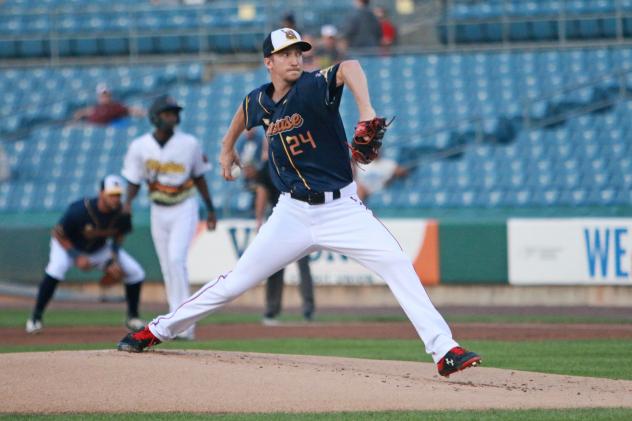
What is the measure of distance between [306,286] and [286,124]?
5.55 meters

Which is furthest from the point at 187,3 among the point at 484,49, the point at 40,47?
the point at 484,49

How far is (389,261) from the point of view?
273 inches

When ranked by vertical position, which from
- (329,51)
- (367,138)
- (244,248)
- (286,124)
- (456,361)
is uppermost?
(329,51)

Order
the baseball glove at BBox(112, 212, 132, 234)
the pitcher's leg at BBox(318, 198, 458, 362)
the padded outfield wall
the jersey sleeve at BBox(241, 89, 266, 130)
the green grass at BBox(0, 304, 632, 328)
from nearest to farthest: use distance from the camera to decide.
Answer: the pitcher's leg at BBox(318, 198, 458, 362) → the jersey sleeve at BBox(241, 89, 266, 130) → the baseball glove at BBox(112, 212, 132, 234) → the green grass at BBox(0, 304, 632, 328) → the padded outfield wall

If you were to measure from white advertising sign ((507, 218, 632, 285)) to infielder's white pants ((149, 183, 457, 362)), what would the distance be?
7.34 m

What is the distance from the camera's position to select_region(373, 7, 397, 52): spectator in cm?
1944

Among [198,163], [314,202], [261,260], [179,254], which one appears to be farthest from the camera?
[198,163]

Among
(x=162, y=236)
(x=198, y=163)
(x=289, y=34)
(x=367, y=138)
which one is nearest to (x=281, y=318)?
(x=162, y=236)

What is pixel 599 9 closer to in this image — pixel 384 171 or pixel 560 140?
pixel 560 140

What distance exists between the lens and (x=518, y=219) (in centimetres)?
1438

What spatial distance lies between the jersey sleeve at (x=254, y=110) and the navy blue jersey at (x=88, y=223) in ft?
14.9

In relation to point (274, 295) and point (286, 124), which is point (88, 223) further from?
point (286, 124)

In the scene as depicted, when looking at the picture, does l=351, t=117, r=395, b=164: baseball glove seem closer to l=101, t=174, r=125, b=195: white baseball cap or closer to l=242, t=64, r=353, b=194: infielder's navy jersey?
l=242, t=64, r=353, b=194: infielder's navy jersey

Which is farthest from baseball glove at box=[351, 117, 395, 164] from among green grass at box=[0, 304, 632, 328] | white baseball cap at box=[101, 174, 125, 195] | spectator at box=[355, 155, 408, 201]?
spectator at box=[355, 155, 408, 201]
